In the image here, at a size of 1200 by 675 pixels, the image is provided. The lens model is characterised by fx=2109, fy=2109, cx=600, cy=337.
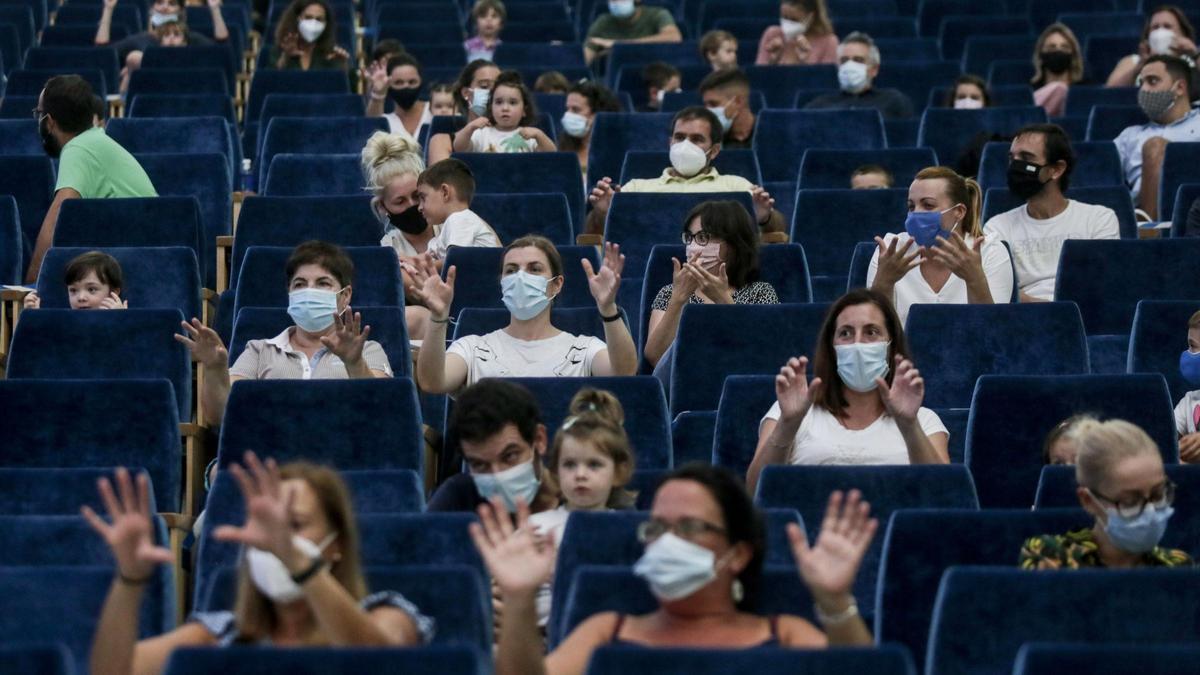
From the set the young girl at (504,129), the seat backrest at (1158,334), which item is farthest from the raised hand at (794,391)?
the young girl at (504,129)

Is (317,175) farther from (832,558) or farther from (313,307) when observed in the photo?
(832,558)

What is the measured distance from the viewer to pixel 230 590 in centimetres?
307

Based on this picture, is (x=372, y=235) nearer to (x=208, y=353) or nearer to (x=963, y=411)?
(x=208, y=353)

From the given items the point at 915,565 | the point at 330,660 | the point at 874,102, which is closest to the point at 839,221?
the point at 874,102

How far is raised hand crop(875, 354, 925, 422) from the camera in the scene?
3.97 metres

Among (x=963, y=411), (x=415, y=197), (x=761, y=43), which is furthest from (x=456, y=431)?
(x=761, y=43)

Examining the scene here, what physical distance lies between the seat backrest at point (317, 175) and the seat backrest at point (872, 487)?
3.26 metres

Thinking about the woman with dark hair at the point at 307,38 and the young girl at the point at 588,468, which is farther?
the woman with dark hair at the point at 307,38

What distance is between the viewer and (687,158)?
635cm

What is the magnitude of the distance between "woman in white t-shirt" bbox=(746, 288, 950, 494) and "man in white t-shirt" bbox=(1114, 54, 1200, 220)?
3256 mm

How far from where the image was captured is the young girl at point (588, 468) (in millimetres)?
3590

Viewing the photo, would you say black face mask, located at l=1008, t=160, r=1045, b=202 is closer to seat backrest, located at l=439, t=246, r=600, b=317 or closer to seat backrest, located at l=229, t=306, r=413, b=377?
seat backrest, located at l=439, t=246, r=600, b=317

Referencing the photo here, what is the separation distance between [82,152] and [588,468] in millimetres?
3181

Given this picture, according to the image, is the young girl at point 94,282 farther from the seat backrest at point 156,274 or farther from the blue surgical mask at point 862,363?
the blue surgical mask at point 862,363
